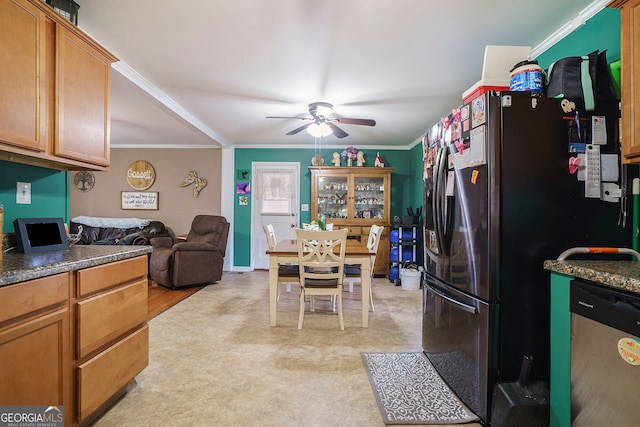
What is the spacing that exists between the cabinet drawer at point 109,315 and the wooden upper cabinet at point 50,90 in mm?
779

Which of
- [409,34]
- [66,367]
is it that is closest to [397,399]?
[66,367]

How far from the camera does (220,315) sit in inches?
131

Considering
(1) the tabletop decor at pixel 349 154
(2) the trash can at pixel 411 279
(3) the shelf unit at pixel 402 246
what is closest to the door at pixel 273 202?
(1) the tabletop decor at pixel 349 154

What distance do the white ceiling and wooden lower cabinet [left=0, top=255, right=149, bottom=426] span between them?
65.4 inches

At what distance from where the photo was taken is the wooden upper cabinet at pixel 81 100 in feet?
5.34

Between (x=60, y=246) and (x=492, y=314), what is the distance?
237 centimetres

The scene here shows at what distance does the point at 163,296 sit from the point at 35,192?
8.45ft

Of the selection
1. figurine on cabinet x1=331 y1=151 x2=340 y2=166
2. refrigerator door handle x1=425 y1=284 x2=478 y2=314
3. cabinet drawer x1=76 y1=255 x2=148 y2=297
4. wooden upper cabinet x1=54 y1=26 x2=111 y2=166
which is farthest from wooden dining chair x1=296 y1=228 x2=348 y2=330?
figurine on cabinet x1=331 y1=151 x2=340 y2=166

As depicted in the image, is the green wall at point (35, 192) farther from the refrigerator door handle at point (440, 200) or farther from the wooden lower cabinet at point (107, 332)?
the refrigerator door handle at point (440, 200)

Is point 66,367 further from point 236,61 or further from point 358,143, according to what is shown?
point 358,143

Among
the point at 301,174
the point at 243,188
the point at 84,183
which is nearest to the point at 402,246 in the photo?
the point at 301,174

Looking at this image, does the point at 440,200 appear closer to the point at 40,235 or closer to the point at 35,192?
the point at 40,235

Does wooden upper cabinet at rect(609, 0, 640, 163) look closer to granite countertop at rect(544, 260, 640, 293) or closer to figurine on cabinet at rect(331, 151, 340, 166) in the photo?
granite countertop at rect(544, 260, 640, 293)

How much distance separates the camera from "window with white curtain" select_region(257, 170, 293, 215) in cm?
588
